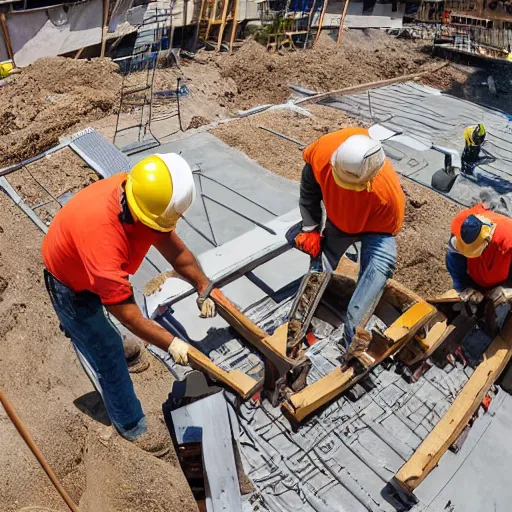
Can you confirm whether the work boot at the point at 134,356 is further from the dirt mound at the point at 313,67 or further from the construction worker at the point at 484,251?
the dirt mound at the point at 313,67

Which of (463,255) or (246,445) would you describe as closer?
(246,445)

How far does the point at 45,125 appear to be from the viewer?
382 inches

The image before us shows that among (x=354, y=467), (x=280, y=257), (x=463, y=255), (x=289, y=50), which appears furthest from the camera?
(x=289, y=50)

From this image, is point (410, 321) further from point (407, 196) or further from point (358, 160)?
point (407, 196)

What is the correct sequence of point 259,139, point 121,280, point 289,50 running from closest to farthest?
1. point 121,280
2. point 259,139
3. point 289,50

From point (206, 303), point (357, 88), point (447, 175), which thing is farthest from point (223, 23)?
point (206, 303)

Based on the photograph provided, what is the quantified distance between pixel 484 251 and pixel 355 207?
42.5 inches

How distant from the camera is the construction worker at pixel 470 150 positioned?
8148 mm

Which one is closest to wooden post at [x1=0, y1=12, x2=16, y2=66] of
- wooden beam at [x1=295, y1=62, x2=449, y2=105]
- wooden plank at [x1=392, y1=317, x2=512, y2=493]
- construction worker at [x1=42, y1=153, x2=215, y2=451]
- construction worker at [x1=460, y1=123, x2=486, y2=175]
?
wooden beam at [x1=295, y1=62, x2=449, y2=105]

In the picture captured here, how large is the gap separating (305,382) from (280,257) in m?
1.86

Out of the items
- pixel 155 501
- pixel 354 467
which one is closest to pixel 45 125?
pixel 155 501

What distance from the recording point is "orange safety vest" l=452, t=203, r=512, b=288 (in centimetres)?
399

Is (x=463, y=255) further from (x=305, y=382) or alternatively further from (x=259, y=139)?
(x=259, y=139)

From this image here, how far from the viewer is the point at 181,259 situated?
3.58m
